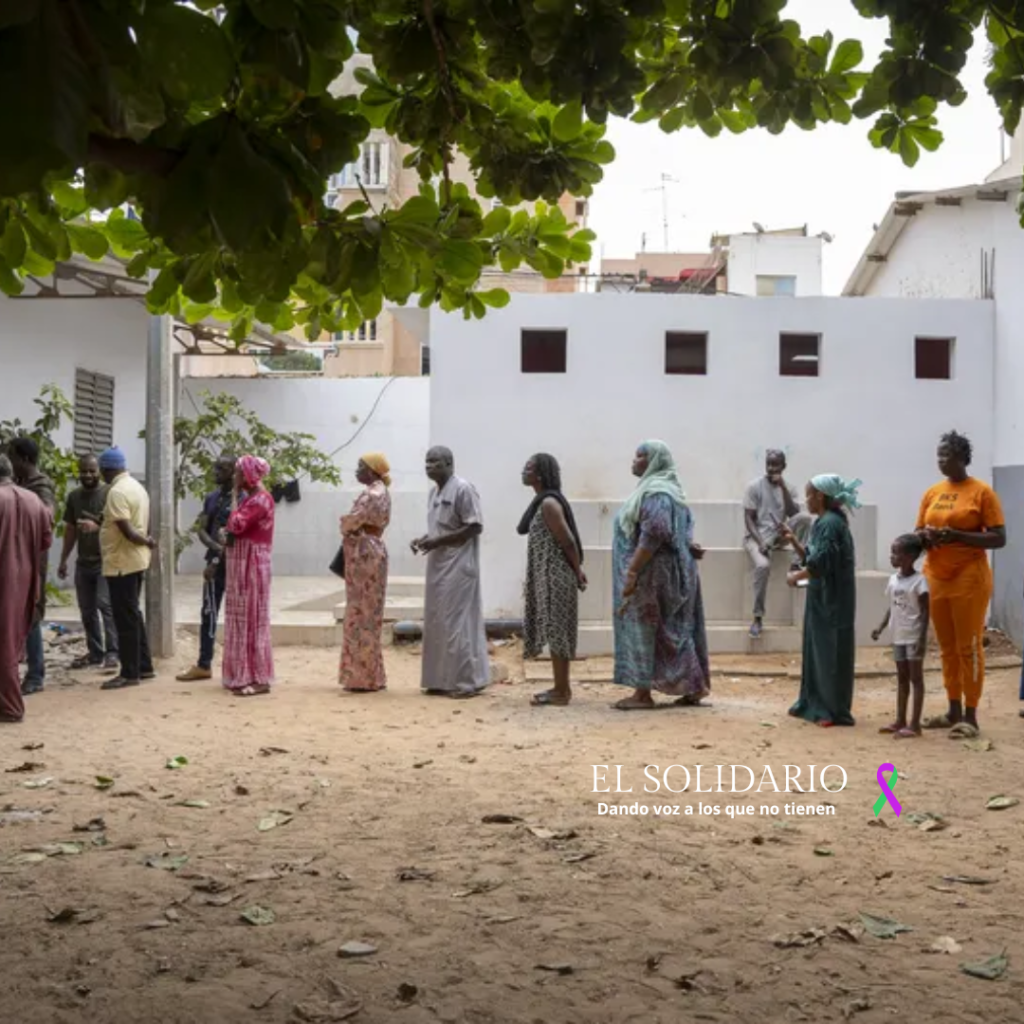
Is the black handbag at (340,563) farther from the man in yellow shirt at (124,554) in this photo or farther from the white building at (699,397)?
the white building at (699,397)

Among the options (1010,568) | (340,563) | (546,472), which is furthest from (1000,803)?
(1010,568)

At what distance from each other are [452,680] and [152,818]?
391 cm

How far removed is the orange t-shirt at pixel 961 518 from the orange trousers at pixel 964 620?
0.05 metres

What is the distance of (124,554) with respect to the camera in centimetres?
897

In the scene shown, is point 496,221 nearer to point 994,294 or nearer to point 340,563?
point 340,563

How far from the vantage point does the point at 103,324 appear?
50.2 feet

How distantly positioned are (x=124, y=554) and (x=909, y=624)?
218 inches

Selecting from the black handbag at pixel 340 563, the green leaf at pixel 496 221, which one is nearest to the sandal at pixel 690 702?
the black handbag at pixel 340 563

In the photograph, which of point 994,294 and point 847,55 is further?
point 994,294

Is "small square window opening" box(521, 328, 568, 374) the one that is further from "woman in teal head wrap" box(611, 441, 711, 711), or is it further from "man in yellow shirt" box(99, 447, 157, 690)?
"man in yellow shirt" box(99, 447, 157, 690)

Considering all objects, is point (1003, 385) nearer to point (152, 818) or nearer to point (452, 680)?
point (452, 680)

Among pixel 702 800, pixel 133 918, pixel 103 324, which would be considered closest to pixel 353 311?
pixel 133 918

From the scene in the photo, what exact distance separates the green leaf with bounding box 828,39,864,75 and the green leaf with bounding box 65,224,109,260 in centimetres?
215

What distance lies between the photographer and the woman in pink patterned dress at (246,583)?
8859 mm
